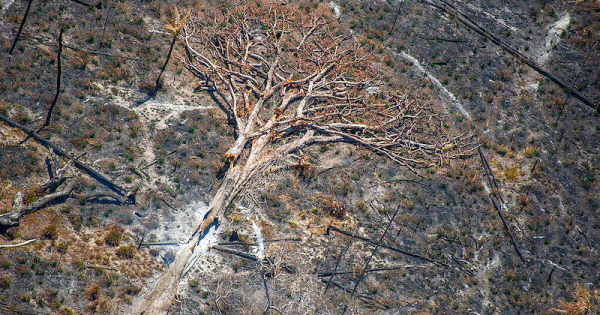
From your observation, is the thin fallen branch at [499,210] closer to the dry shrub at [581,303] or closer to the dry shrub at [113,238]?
the dry shrub at [581,303]

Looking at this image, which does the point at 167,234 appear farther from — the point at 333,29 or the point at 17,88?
the point at 333,29

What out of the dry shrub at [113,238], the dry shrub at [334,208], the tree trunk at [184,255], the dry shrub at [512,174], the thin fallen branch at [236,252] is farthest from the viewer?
the dry shrub at [512,174]

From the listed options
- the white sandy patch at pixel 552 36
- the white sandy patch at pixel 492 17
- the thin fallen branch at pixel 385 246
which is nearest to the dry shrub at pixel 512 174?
the thin fallen branch at pixel 385 246

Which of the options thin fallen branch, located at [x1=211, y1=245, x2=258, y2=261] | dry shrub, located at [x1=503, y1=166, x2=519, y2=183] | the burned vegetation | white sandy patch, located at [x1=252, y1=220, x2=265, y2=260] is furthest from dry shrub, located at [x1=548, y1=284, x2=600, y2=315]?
thin fallen branch, located at [x1=211, y1=245, x2=258, y2=261]

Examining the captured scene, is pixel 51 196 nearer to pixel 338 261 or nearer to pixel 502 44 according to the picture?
pixel 338 261

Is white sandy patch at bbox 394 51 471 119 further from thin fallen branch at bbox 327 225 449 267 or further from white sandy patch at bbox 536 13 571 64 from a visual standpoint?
thin fallen branch at bbox 327 225 449 267
